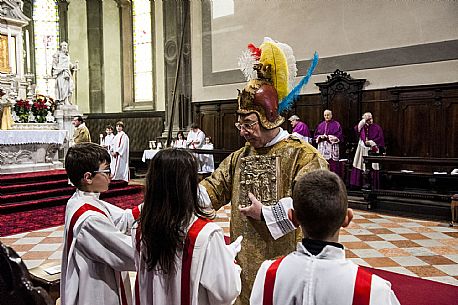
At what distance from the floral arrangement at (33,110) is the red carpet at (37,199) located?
150cm

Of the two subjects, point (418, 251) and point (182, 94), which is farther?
point (182, 94)

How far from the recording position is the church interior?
6.13m

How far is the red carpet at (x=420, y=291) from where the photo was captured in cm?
365

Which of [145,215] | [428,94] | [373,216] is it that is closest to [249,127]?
[145,215]

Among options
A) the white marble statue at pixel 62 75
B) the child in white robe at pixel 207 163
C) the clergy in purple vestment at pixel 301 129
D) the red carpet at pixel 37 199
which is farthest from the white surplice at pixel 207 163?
the white marble statue at pixel 62 75

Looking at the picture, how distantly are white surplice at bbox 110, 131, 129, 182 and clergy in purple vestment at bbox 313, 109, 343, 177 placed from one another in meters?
4.79

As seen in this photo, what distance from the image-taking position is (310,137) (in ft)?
34.1

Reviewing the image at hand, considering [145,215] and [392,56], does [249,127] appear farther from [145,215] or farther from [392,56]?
[392,56]

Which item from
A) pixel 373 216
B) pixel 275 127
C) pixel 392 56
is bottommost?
pixel 373 216

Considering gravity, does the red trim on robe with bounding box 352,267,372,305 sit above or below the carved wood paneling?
below

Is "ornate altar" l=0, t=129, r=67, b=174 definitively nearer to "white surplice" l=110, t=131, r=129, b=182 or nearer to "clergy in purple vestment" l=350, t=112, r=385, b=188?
"white surplice" l=110, t=131, r=129, b=182

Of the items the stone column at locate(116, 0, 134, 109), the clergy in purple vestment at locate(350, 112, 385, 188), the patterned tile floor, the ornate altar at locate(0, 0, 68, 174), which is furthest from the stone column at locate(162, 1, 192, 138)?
the patterned tile floor

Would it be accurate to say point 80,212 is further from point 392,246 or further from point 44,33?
point 44,33

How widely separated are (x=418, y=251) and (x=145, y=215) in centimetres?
454
